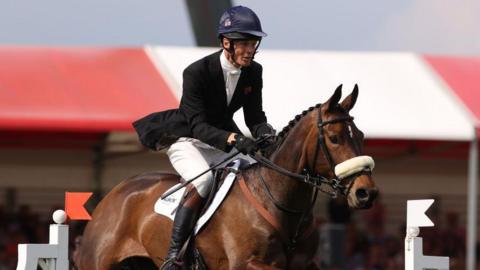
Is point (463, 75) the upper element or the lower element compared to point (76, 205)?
upper

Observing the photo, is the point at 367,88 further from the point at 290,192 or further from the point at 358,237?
the point at 290,192

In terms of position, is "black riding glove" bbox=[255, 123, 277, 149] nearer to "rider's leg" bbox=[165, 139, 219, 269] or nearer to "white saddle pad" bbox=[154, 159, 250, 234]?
"white saddle pad" bbox=[154, 159, 250, 234]

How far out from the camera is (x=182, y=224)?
617cm

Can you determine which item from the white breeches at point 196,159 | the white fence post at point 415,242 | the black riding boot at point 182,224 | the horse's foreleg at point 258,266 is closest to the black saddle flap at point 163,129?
the white breeches at point 196,159

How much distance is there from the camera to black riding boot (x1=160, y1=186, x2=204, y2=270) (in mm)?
6176

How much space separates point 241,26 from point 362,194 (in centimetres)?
121

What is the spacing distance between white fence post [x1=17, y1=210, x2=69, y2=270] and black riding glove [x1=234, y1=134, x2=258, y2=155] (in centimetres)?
120

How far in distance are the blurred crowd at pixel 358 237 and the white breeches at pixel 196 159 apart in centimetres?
546

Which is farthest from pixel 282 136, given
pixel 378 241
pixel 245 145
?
pixel 378 241

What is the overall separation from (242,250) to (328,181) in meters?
0.62

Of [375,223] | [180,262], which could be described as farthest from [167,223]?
[375,223]

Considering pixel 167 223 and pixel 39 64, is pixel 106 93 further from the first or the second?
pixel 167 223

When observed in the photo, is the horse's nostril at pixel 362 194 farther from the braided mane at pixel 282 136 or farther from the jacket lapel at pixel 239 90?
→ the jacket lapel at pixel 239 90

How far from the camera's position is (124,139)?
484 inches
